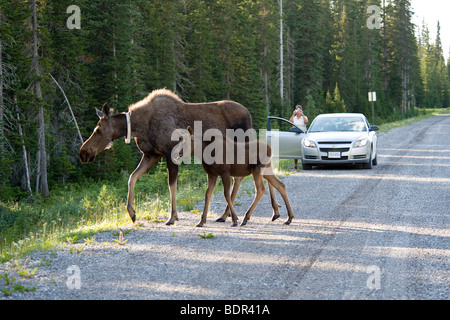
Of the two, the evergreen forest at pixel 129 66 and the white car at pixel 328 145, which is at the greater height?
the evergreen forest at pixel 129 66

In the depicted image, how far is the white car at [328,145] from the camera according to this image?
16969 millimetres

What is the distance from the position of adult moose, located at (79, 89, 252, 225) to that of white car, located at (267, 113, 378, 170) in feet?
25.7

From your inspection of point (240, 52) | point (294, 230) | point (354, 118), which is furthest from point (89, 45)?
point (294, 230)

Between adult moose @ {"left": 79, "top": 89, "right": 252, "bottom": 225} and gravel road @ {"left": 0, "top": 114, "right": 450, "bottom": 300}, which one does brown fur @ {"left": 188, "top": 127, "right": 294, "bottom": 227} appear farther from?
adult moose @ {"left": 79, "top": 89, "right": 252, "bottom": 225}

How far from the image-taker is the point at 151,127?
28.9 ft

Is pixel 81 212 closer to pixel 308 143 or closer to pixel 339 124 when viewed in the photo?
pixel 308 143

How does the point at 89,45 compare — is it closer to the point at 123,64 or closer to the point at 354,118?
the point at 123,64

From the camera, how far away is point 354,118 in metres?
18.8

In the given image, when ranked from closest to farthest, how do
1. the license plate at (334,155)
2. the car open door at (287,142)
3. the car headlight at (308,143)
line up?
the license plate at (334,155) < the car headlight at (308,143) < the car open door at (287,142)

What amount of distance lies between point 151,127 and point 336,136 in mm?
9876

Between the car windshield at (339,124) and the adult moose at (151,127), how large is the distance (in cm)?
970

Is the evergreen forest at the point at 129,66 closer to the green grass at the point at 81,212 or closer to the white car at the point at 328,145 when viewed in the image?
the green grass at the point at 81,212
